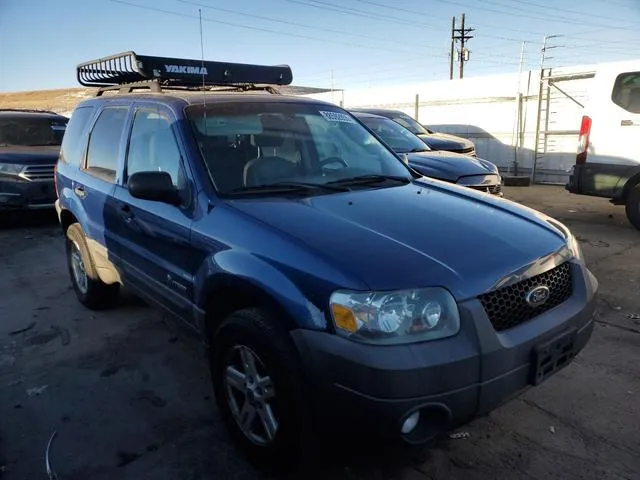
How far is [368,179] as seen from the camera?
323 centimetres

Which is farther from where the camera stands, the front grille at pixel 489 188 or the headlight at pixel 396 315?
the front grille at pixel 489 188

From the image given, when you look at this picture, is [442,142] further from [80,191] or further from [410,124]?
[80,191]

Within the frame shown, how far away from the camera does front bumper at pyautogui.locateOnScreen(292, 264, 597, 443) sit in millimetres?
1883

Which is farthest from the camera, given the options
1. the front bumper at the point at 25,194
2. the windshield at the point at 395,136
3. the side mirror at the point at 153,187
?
A: the front bumper at the point at 25,194

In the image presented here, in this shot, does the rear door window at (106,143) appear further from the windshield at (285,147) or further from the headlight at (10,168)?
the headlight at (10,168)

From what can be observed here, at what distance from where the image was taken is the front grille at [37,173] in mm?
7928

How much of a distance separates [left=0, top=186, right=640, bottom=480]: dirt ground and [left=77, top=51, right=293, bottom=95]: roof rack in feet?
6.45

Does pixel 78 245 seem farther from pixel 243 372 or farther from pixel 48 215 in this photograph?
pixel 48 215

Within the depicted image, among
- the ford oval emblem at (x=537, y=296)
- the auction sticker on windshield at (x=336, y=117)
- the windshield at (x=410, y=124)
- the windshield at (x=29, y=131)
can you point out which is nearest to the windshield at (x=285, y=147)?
the auction sticker on windshield at (x=336, y=117)

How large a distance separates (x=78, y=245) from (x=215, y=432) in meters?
2.48

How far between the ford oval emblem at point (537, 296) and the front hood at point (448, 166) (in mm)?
4146

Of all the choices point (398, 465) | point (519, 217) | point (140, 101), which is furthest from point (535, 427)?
point (140, 101)

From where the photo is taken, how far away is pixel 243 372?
2473 millimetres

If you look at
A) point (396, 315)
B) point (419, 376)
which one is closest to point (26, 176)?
point (396, 315)
